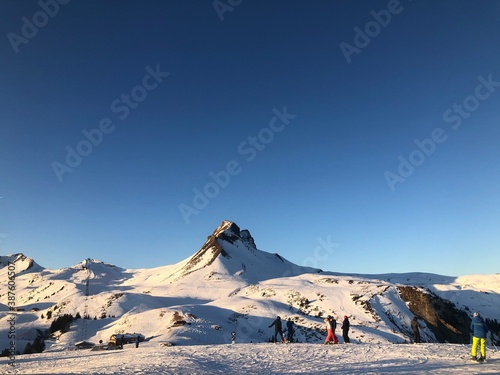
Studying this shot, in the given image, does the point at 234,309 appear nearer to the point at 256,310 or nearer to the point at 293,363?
the point at 256,310

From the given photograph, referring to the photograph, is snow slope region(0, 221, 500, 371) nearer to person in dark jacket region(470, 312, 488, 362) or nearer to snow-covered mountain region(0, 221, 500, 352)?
snow-covered mountain region(0, 221, 500, 352)

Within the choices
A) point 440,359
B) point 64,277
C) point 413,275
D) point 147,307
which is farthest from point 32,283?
point 440,359

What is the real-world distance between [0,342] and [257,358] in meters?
53.8

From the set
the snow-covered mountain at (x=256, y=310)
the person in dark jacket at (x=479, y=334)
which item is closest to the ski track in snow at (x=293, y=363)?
the person in dark jacket at (x=479, y=334)

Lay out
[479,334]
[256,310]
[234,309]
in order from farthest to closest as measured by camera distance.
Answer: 1. [234,309]
2. [256,310]
3. [479,334]

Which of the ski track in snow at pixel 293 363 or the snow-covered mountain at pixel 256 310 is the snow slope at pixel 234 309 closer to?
the snow-covered mountain at pixel 256 310

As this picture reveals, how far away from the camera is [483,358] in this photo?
1603cm

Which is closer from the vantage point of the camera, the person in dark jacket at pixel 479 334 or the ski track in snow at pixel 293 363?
the ski track in snow at pixel 293 363

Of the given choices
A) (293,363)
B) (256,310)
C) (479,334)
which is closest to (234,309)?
(256,310)

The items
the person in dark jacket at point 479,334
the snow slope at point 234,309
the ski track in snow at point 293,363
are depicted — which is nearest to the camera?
the ski track in snow at point 293,363

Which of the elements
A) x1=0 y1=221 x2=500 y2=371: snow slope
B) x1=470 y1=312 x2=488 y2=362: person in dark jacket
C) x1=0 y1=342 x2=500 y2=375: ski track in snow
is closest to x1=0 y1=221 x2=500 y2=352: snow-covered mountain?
x1=0 y1=221 x2=500 y2=371: snow slope

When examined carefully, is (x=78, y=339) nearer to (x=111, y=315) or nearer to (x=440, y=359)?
(x=111, y=315)

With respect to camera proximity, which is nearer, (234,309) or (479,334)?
(479,334)

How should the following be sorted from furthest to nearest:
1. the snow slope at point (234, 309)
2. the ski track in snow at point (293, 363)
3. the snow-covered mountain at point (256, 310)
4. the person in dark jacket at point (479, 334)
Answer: the snow-covered mountain at point (256, 310) < the snow slope at point (234, 309) < the person in dark jacket at point (479, 334) < the ski track in snow at point (293, 363)
